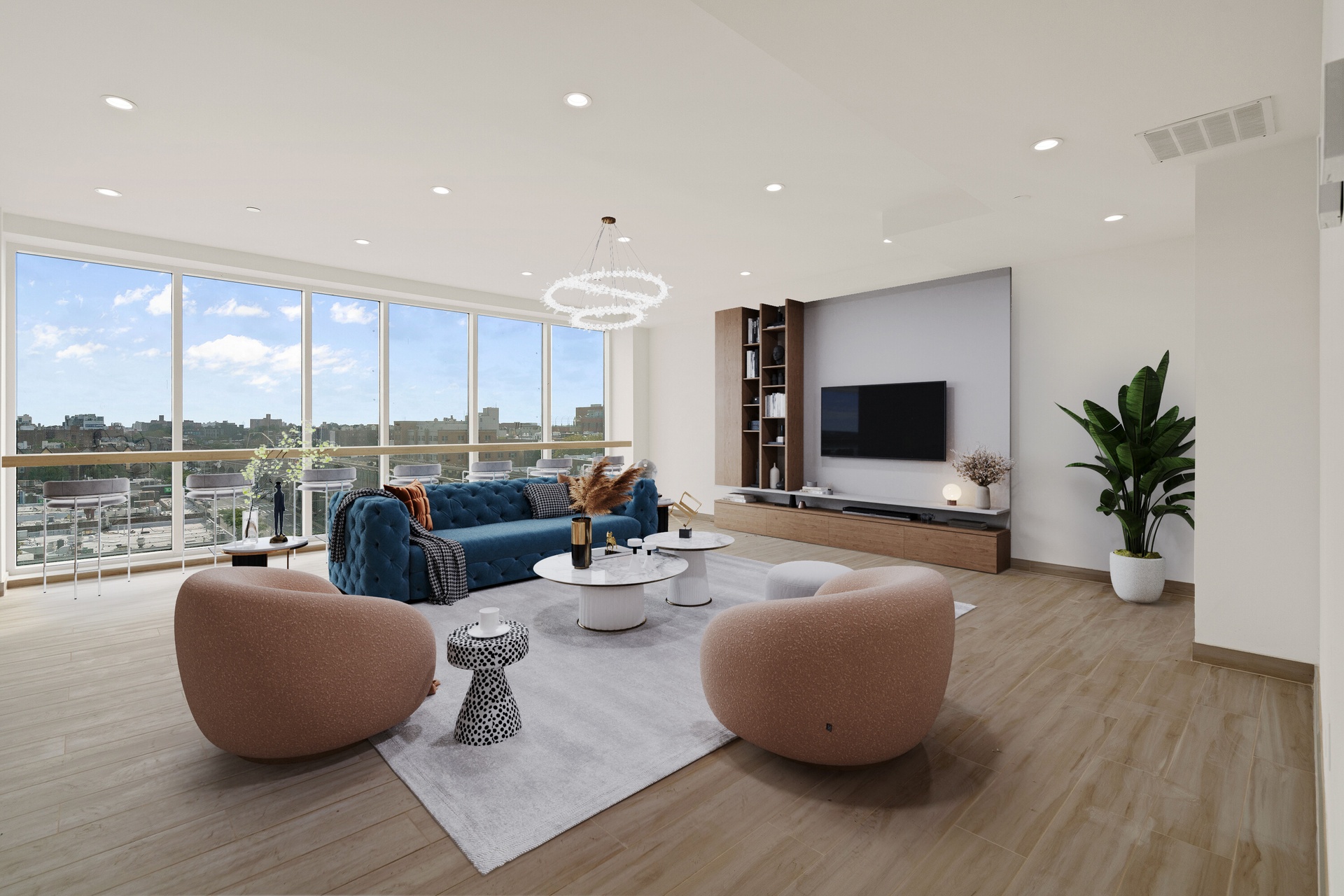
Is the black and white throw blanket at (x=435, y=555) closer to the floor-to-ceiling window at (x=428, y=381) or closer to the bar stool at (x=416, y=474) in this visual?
the bar stool at (x=416, y=474)

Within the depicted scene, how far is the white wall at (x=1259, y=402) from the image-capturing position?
2982 mm

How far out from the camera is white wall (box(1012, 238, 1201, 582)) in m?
4.68

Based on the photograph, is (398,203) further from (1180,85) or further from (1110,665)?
(1110,665)

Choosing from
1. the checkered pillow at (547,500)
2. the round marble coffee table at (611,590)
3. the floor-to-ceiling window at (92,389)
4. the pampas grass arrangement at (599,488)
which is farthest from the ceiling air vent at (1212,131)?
the floor-to-ceiling window at (92,389)

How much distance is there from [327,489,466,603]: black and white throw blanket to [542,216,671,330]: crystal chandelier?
1.95 meters

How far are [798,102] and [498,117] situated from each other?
155 centimetres

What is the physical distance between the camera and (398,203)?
180 inches

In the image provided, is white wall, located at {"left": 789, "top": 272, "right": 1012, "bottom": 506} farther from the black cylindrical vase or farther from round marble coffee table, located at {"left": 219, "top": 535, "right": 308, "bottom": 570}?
round marble coffee table, located at {"left": 219, "top": 535, "right": 308, "bottom": 570}

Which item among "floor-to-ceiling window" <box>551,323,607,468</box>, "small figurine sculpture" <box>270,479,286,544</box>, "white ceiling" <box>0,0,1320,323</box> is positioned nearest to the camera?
"white ceiling" <box>0,0,1320,323</box>

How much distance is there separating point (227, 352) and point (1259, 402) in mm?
Answer: 8176

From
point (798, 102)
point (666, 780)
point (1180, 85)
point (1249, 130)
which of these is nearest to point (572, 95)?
point (798, 102)

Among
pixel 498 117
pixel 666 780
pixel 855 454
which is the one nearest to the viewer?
pixel 666 780

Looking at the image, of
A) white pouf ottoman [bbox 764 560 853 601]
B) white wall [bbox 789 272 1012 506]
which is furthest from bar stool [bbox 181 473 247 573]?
white wall [bbox 789 272 1012 506]

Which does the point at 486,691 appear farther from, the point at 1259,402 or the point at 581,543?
the point at 1259,402
